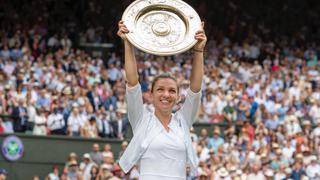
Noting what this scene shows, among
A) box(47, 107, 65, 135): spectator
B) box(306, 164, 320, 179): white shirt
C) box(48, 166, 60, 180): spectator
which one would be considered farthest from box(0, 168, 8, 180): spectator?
box(306, 164, 320, 179): white shirt

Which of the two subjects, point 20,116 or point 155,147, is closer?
point 155,147

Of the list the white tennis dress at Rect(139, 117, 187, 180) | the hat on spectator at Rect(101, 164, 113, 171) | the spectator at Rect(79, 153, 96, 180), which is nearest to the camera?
the white tennis dress at Rect(139, 117, 187, 180)

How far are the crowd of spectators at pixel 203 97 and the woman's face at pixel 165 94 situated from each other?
36.7ft

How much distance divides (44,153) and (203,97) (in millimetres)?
4259

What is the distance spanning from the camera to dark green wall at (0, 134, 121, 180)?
20781mm

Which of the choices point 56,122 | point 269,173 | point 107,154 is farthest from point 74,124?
point 269,173

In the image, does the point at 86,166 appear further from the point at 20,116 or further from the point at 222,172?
the point at 222,172

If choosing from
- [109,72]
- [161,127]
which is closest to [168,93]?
[161,127]

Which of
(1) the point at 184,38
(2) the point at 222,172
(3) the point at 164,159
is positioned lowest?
(2) the point at 222,172

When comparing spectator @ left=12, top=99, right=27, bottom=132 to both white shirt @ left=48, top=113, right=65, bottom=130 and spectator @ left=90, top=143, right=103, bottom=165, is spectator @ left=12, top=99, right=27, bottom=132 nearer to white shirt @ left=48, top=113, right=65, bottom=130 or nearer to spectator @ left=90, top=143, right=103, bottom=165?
white shirt @ left=48, top=113, right=65, bottom=130

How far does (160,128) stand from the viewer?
6195 mm

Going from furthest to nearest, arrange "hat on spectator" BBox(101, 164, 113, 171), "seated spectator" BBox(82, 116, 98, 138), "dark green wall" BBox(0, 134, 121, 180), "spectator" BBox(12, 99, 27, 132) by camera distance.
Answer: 1. "seated spectator" BBox(82, 116, 98, 138)
2. "dark green wall" BBox(0, 134, 121, 180)
3. "spectator" BBox(12, 99, 27, 132)
4. "hat on spectator" BBox(101, 164, 113, 171)

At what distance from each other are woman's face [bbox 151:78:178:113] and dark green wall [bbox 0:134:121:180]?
1475 cm

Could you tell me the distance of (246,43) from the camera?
30.4 metres
